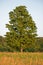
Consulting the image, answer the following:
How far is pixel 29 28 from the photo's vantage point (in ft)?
133

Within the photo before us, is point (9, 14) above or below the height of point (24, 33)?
above

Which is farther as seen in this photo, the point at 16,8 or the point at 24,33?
the point at 16,8

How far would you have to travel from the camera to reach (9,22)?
1640 inches

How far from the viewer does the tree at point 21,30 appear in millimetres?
38750

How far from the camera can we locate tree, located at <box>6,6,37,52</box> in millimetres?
38750

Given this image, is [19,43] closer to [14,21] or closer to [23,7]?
[14,21]

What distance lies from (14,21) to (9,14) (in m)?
1.99

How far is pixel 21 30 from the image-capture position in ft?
131

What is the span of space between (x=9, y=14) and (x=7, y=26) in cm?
280

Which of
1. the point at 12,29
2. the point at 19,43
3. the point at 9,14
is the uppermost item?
the point at 9,14

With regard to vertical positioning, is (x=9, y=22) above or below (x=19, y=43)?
above

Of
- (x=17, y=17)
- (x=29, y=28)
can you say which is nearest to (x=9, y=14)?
(x=17, y=17)

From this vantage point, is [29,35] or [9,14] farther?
[9,14]

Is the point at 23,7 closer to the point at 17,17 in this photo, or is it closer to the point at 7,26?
the point at 17,17
